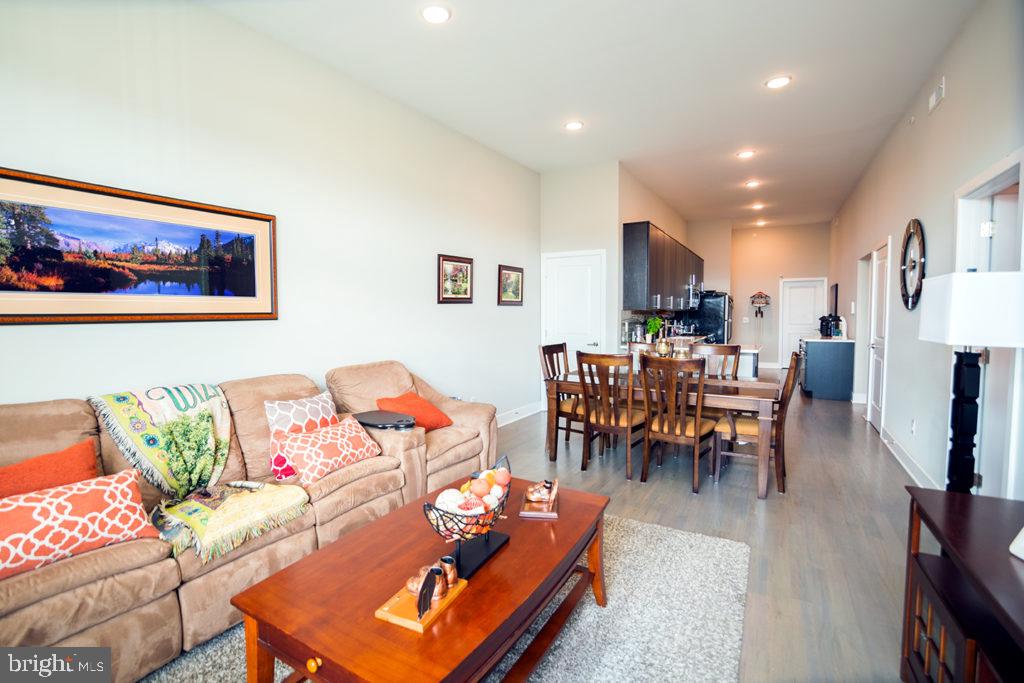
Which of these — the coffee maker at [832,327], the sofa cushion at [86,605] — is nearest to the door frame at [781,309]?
the coffee maker at [832,327]

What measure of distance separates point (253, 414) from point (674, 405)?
8.90ft

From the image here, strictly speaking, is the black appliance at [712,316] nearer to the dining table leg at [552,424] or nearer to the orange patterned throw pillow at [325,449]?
the dining table leg at [552,424]

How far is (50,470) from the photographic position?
1.76m

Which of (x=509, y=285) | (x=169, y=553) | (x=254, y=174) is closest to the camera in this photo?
(x=169, y=553)

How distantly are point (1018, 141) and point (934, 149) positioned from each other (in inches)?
55.2

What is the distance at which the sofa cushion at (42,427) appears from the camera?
183cm

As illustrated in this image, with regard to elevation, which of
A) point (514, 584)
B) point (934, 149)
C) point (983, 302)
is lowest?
point (514, 584)

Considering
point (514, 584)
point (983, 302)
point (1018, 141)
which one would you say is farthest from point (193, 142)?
point (1018, 141)

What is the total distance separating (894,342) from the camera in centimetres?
438

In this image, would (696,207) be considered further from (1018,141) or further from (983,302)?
(983,302)

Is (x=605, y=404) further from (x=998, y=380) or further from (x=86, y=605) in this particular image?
(x=86, y=605)

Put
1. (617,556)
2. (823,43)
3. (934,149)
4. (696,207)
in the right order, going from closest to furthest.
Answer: (617,556), (823,43), (934,149), (696,207)

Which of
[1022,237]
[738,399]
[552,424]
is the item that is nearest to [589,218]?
[552,424]

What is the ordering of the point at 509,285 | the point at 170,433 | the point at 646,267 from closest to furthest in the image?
1. the point at 170,433
2. the point at 509,285
3. the point at 646,267
